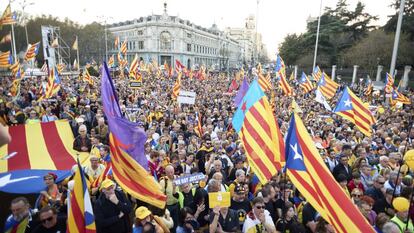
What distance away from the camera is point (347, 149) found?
7641 mm

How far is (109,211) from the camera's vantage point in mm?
4047

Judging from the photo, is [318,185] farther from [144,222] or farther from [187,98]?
[187,98]

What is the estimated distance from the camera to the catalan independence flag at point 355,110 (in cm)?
925

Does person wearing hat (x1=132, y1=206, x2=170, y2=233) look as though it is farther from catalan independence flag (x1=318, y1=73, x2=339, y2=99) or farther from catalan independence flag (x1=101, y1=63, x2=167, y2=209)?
catalan independence flag (x1=318, y1=73, x2=339, y2=99)

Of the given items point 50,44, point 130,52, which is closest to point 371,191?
point 50,44

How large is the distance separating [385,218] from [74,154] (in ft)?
18.0

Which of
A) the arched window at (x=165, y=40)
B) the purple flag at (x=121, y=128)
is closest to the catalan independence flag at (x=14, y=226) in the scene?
the purple flag at (x=121, y=128)

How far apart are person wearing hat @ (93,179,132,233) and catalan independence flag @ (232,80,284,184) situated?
2.21 m

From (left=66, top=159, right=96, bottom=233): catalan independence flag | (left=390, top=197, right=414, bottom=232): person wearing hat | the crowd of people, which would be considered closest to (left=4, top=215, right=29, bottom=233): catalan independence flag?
the crowd of people

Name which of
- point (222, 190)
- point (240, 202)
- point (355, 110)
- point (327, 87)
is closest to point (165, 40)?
point (327, 87)

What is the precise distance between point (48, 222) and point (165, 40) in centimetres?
9559

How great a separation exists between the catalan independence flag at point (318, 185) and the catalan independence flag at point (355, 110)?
6134 mm

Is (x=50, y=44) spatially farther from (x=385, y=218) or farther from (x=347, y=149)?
(x=385, y=218)

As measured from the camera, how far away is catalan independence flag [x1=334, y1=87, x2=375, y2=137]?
9.25 m
